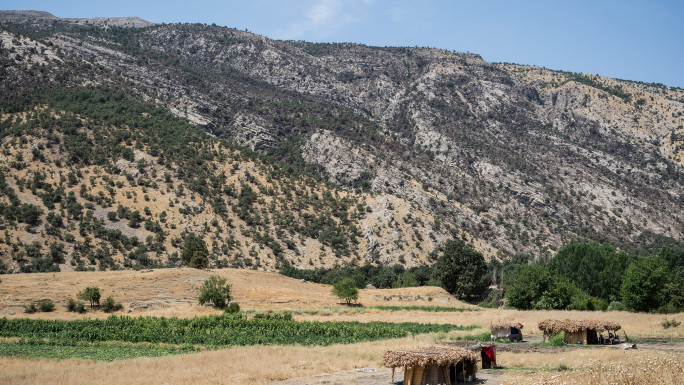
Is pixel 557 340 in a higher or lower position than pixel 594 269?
lower

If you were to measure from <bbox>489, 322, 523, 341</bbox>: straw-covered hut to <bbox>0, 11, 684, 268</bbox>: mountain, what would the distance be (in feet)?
194

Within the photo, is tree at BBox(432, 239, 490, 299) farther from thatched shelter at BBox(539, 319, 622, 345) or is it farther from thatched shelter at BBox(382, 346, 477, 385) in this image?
thatched shelter at BBox(382, 346, 477, 385)

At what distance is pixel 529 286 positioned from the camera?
63906 millimetres

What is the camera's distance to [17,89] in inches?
4318

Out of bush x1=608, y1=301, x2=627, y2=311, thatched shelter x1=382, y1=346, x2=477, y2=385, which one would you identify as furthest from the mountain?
thatched shelter x1=382, y1=346, x2=477, y2=385

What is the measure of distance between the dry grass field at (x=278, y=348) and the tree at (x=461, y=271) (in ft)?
39.7

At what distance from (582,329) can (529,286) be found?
3067 cm

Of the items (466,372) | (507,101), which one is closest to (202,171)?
(466,372)

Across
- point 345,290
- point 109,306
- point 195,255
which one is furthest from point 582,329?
point 195,255

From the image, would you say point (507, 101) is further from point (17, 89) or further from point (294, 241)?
point (17, 89)

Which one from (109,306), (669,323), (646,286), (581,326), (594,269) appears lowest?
(109,306)

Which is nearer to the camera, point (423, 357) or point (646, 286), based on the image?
point (423, 357)

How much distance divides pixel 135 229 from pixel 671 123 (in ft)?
553

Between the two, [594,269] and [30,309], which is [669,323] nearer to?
[594,269]
